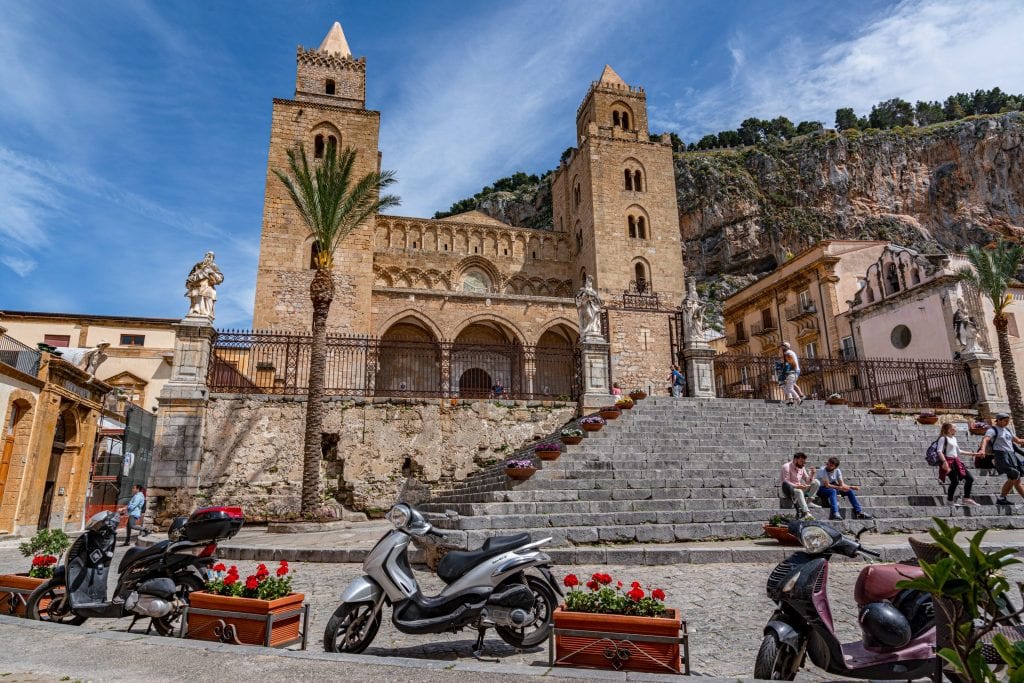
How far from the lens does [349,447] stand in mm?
12820

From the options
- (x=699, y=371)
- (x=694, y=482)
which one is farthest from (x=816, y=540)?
(x=699, y=371)

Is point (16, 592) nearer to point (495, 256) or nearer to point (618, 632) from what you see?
point (618, 632)

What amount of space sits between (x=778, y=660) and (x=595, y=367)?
36.9 feet

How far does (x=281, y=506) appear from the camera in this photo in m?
12.4

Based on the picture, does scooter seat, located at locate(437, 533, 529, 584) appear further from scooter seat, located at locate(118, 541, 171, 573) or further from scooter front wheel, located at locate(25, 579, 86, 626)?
scooter front wheel, located at locate(25, 579, 86, 626)

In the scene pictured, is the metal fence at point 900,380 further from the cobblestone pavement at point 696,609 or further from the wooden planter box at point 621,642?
the wooden planter box at point 621,642

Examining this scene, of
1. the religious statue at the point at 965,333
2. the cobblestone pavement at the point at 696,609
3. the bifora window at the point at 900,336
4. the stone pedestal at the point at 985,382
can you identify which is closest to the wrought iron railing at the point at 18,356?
the cobblestone pavement at the point at 696,609

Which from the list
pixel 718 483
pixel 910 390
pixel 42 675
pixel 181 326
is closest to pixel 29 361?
pixel 181 326

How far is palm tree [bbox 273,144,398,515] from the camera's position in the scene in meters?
11.6

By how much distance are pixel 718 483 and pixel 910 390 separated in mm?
12707

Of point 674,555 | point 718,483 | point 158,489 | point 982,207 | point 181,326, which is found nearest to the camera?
point 674,555

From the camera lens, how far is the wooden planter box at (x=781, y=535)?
7512 mm

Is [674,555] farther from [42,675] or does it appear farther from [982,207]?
[982,207]

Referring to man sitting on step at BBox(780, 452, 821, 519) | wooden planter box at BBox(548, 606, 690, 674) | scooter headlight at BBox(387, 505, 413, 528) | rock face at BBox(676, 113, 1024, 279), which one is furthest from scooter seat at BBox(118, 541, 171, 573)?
rock face at BBox(676, 113, 1024, 279)
